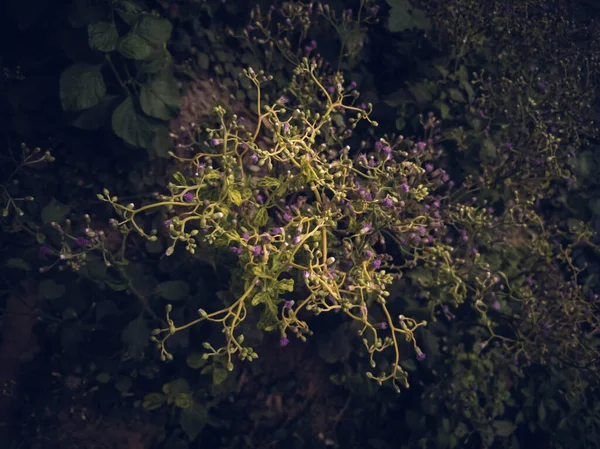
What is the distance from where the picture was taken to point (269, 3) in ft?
10.6

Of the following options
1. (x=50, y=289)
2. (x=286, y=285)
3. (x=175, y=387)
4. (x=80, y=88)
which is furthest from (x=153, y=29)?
(x=175, y=387)

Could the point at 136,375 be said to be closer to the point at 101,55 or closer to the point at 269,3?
the point at 101,55

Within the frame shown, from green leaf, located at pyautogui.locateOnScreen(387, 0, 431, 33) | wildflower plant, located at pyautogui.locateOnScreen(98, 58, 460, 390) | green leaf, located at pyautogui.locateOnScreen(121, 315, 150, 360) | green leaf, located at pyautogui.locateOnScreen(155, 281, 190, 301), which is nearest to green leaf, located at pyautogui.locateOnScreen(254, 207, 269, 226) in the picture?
wildflower plant, located at pyautogui.locateOnScreen(98, 58, 460, 390)

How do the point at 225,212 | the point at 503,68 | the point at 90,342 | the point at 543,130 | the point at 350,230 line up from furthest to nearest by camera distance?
the point at 503,68 < the point at 543,130 < the point at 90,342 < the point at 350,230 < the point at 225,212

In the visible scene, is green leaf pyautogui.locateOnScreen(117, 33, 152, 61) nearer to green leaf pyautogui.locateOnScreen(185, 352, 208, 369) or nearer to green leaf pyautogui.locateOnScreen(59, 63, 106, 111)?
green leaf pyautogui.locateOnScreen(59, 63, 106, 111)

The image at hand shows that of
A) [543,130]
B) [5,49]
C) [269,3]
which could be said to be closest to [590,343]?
[543,130]

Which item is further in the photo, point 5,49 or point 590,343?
point 590,343

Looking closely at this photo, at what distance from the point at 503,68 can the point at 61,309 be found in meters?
2.77

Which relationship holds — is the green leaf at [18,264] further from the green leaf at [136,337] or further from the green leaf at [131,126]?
the green leaf at [131,126]

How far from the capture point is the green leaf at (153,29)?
8.72ft

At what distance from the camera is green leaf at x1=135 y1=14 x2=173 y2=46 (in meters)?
2.66

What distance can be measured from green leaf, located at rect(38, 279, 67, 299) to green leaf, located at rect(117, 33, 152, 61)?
100 centimetres

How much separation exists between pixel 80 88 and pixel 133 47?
0.29 meters

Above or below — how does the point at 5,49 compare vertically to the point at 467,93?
below
